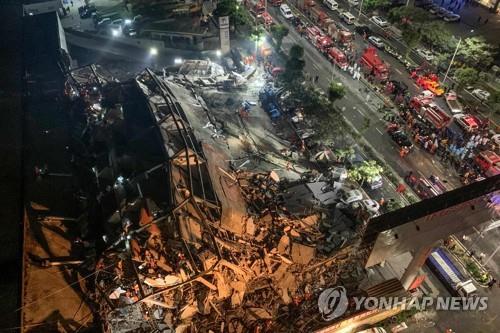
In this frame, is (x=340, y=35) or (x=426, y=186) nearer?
(x=426, y=186)

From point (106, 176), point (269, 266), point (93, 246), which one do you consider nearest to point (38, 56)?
point (106, 176)

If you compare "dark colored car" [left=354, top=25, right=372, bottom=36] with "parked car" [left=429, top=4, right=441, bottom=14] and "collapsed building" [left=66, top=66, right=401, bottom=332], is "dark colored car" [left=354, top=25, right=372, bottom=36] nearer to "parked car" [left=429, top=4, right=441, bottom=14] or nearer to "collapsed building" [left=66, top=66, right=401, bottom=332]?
"parked car" [left=429, top=4, right=441, bottom=14]

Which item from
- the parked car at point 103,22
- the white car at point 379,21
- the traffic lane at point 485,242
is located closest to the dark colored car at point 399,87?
the white car at point 379,21

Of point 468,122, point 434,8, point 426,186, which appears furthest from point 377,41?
point 426,186

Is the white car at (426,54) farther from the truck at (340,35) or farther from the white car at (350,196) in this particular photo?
the white car at (350,196)

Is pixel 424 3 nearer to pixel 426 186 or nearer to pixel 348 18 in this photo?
pixel 348 18

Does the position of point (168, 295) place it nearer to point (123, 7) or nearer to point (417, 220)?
point (417, 220)
